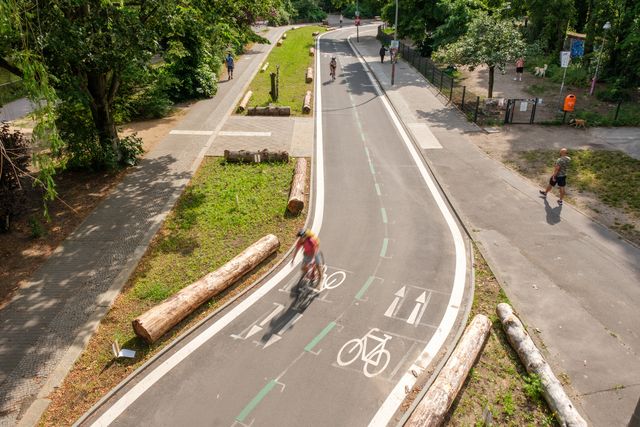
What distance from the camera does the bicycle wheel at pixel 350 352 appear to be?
27.2ft

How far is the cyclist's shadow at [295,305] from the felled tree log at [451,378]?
3.30 m

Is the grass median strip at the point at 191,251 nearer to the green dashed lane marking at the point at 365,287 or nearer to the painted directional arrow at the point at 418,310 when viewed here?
the green dashed lane marking at the point at 365,287

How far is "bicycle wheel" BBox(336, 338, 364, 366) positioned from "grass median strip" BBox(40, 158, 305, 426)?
10.4 feet

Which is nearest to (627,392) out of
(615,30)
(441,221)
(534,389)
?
(534,389)

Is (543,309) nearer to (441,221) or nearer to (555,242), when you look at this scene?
(555,242)

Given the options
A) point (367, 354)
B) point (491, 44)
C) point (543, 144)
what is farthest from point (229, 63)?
point (367, 354)

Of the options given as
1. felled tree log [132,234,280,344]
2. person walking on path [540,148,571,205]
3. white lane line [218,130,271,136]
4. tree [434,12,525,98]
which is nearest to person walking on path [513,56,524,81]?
tree [434,12,525,98]

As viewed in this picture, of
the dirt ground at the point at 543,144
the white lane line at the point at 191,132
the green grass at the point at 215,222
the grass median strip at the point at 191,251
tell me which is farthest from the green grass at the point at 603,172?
the white lane line at the point at 191,132

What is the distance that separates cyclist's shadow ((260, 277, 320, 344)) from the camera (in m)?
9.09

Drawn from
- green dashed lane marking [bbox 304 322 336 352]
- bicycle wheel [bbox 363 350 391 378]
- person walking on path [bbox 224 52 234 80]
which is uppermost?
person walking on path [bbox 224 52 234 80]

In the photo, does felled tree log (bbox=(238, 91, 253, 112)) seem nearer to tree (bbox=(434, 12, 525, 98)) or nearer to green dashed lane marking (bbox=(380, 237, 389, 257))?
tree (bbox=(434, 12, 525, 98))

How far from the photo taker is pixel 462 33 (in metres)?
32.6

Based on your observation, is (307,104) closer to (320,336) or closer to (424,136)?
(424,136)

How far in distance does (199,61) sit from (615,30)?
26550 millimetres
